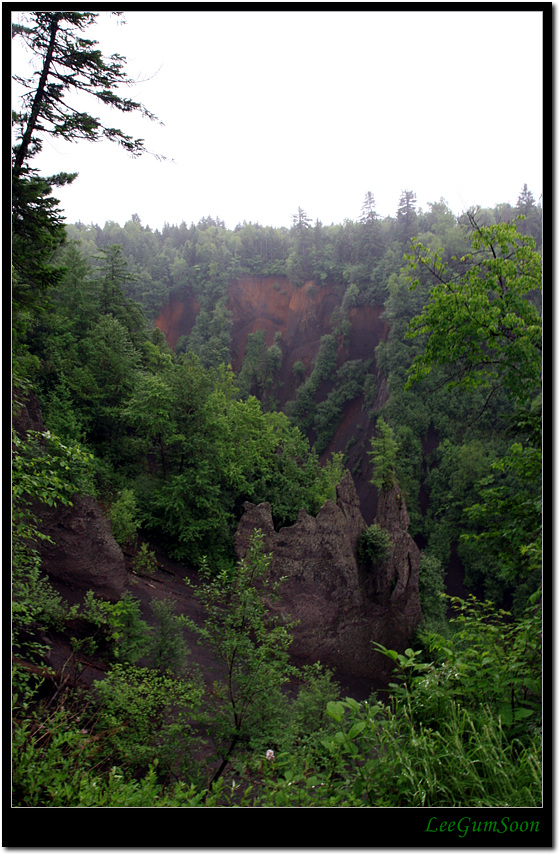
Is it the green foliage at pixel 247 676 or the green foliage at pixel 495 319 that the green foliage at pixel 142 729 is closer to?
the green foliage at pixel 247 676

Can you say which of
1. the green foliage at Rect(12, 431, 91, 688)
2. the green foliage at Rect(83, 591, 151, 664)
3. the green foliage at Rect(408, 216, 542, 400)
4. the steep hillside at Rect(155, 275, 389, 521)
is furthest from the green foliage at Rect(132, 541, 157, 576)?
the steep hillside at Rect(155, 275, 389, 521)

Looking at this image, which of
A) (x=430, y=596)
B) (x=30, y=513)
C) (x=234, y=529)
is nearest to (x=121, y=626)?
(x=30, y=513)

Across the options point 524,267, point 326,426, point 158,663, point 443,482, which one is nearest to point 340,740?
point 524,267

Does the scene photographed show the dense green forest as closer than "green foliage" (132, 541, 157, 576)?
Yes

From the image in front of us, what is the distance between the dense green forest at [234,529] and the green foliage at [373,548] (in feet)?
9.64

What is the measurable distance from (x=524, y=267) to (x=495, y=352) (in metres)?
1.13

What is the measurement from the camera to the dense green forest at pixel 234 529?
2.85 m

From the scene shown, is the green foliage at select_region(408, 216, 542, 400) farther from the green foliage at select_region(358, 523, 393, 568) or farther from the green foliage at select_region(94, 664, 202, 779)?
the green foliage at select_region(358, 523, 393, 568)

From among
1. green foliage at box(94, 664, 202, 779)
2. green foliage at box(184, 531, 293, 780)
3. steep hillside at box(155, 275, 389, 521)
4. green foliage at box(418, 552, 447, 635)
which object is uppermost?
steep hillside at box(155, 275, 389, 521)

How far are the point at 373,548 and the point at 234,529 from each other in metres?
5.63

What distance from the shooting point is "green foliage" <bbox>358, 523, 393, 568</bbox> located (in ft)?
55.0

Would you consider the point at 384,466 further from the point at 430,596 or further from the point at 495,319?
the point at 495,319

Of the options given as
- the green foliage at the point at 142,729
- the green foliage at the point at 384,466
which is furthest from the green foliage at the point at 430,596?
the green foliage at the point at 142,729

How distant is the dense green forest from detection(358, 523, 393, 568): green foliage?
2.94m
